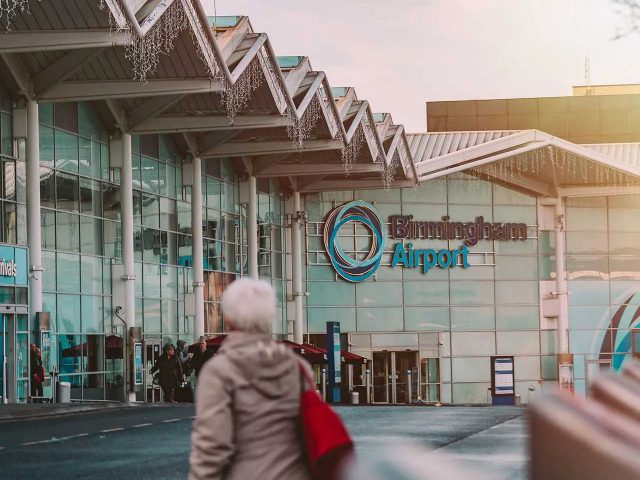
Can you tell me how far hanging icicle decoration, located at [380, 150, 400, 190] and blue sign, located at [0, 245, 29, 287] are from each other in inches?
808

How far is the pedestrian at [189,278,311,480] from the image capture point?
4375 mm

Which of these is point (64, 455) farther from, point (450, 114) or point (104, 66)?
point (450, 114)

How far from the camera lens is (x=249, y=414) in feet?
14.5

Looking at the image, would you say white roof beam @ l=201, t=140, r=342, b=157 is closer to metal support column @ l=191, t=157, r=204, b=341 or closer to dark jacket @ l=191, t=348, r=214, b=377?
metal support column @ l=191, t=157, r=204, b=341

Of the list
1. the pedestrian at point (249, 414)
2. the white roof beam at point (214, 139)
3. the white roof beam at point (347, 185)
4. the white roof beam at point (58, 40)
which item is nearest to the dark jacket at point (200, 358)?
the white roof beam at point (58, 40)

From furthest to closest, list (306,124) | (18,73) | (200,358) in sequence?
1. (306,124)
2. (18,73)
3. (200,358)

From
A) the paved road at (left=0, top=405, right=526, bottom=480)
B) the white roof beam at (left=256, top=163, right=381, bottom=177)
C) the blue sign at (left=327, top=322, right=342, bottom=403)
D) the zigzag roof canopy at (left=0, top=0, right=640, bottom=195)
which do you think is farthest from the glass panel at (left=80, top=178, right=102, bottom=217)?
the white roof beam at (left=256, top=163, right=381, bottom=177)

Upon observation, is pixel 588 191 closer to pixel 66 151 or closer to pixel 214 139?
pixel 214 139

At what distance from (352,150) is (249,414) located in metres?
44.9

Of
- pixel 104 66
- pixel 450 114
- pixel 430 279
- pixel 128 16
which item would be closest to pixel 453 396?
pixel 430 279

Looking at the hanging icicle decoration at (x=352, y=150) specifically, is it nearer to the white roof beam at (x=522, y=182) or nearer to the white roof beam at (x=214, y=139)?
the white roof beam at (x=214, y=139)

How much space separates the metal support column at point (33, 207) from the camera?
107ft

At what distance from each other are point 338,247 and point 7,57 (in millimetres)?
25194

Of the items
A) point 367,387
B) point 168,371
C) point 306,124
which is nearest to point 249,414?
point 168,371
